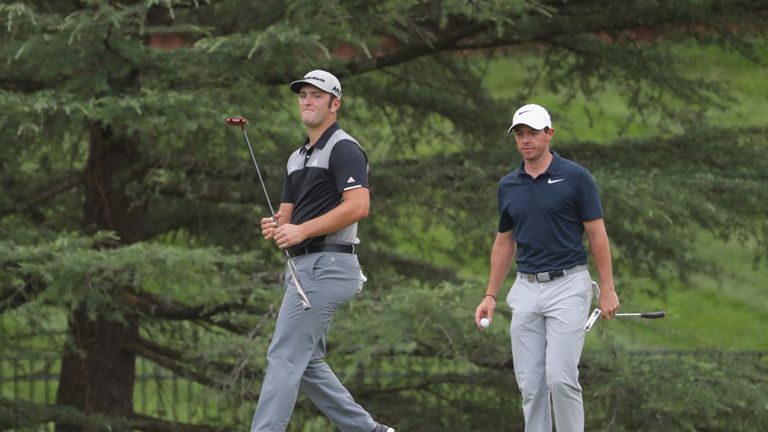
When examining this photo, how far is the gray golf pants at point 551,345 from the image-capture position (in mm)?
6168

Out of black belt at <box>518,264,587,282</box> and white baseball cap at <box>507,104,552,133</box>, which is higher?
white baseball cap at <box>507,104,552,133</box>

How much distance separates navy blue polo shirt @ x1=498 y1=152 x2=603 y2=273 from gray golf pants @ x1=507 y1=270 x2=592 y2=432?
108mm

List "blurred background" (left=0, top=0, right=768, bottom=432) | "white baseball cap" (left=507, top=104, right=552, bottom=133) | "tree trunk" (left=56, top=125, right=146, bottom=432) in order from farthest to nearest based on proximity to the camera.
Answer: "tree trunk" (left=56, top=125, right=146, bottom=432) → "blurred background" (left=0, top=0, right=768, bottom=432) → "white baseball cap" (left=507, top=104, right=552, bottom=133)

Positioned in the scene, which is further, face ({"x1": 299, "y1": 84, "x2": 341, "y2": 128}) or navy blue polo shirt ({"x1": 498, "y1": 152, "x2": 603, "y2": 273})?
navy blue polo shirt ({"x1": 498, "y1": 152, "x2": 603, "y2": 273})

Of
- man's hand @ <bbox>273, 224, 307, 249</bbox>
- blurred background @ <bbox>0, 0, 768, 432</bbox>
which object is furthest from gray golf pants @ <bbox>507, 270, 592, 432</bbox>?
blurred background @ <bbox>0, 0, 768, 432</bbox>

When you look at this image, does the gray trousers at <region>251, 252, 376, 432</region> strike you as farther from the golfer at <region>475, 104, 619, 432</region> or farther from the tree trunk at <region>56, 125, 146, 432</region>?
the tree trunk at <region>56, 125, 146, 432</region>

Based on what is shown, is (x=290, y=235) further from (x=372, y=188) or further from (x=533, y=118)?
(x=372, y=188)

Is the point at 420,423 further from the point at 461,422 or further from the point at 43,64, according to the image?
the point at 43,64

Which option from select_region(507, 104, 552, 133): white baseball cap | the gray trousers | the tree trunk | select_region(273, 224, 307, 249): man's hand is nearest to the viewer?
select_region(273, 224, 307, 249): man's hand

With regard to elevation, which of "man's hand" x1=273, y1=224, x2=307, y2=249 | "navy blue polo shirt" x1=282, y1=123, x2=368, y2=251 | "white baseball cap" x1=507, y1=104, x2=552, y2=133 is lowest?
"man's hand" x1=273, y1=224, x2=307, y2=249

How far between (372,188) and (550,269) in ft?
14.5

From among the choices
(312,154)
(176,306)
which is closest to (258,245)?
(176,306)

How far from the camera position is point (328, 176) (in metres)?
5.94

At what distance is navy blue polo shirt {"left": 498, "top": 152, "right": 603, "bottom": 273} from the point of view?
20.3 ft
